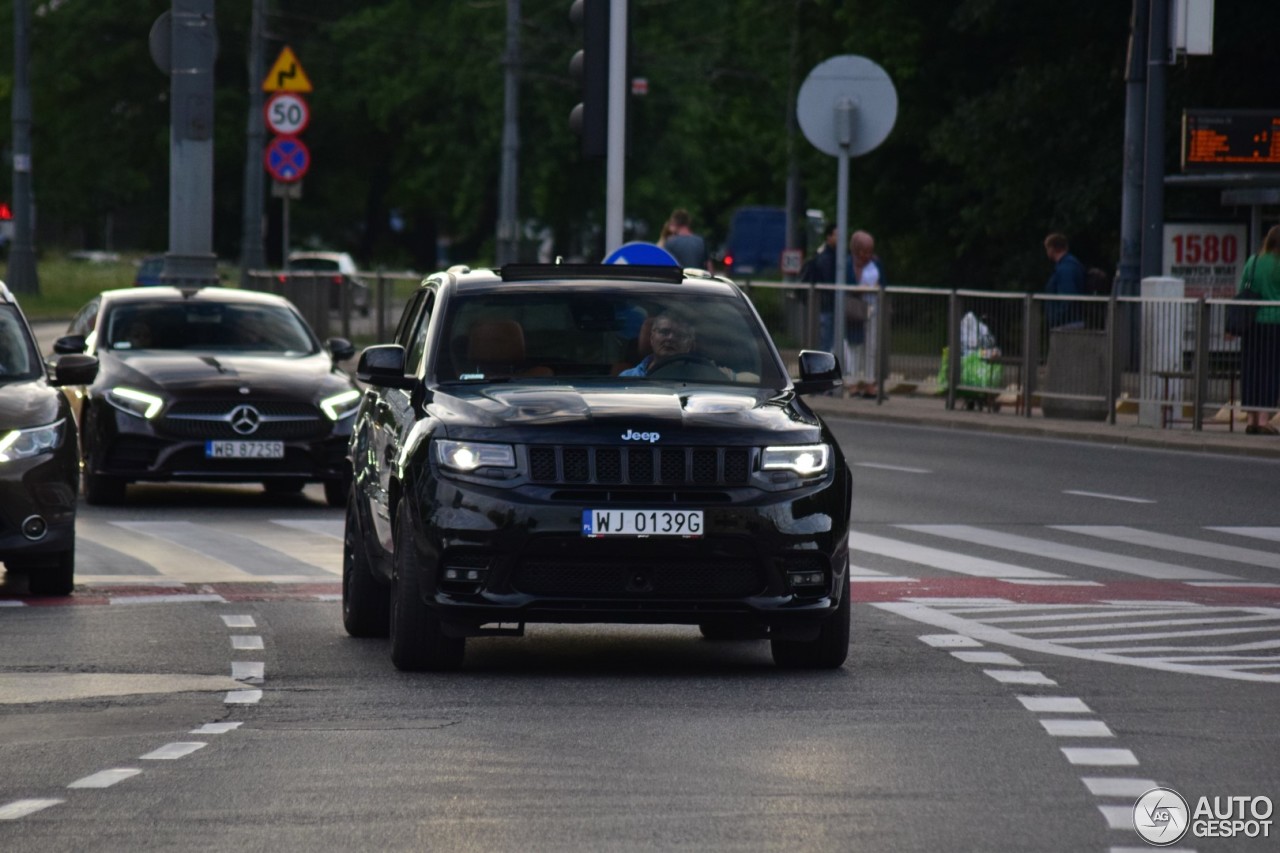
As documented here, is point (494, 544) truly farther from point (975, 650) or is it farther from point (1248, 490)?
point (1248, 490)

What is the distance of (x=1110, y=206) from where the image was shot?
39.7m

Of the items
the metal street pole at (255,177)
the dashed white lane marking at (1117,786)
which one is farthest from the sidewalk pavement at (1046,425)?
the dashed white lane marking at (1117,786)

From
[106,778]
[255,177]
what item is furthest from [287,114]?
[106,778]

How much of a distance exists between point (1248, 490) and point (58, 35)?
2271 inches

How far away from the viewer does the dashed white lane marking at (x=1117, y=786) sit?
302 inches

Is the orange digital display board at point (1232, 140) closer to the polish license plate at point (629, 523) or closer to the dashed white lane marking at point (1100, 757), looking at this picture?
the polish license plate at point (629, 523)

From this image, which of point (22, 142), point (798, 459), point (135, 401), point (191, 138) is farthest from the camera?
point (22, 142)

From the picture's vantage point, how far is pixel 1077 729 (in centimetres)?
896

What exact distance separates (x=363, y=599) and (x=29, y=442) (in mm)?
2322

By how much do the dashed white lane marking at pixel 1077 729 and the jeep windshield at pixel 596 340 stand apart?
238 cm

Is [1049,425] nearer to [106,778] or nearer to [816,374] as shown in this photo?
[816,374]

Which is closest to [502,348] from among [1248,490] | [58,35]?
[1248,490]

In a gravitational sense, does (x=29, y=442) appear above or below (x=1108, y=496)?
above

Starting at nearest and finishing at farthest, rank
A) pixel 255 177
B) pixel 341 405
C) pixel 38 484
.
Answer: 1. pixel 38 484
2. pixel 341 405
3. pixel 255 177
